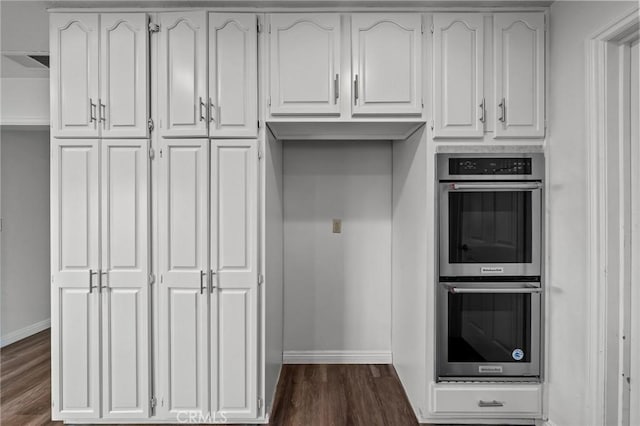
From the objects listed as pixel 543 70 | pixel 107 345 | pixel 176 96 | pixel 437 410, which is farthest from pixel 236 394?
pixel 543 70

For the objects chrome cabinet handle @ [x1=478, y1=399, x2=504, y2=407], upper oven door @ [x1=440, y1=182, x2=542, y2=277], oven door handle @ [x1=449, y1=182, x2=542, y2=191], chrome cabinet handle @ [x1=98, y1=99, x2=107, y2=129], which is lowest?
chrome cabinet handle @ [x1=478, y1=399, x2=504, y2=407]

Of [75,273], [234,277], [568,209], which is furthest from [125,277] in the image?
[568,209]

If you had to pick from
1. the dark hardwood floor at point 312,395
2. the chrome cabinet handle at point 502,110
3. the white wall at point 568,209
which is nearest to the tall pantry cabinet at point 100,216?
the dark hardwood floor at point 312,395

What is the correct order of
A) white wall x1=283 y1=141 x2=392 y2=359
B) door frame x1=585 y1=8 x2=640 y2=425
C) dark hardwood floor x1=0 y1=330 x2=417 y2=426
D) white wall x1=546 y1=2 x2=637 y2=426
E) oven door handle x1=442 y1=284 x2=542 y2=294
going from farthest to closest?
1. white wall x1=283 y1=141 x2=392 y2=359
2. dark hardwood floor x1=0 y1=330 x2=417 y2=426
3. oven door handle x1=442 y1=284 x2=542 y2=294
4. white wall x1=546 y1=2 x2=637 y2=426
5. door frame x1=585 y1=8 x2=640 y2=425

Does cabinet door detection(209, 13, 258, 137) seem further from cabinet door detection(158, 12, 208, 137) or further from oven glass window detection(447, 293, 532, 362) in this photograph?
oven glass window detection(447, 293, 532, 362)

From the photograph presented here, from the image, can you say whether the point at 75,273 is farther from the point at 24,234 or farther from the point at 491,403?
the point at 491,403

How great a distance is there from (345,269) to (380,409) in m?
1.11

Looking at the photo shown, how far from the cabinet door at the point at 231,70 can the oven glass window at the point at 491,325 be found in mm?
1701

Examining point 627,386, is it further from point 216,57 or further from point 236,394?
point 216,57

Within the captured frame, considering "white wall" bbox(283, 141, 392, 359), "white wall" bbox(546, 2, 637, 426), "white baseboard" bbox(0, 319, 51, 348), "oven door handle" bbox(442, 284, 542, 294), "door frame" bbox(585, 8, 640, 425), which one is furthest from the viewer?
"white baseboard" bbox(0, 319, 51, 348)

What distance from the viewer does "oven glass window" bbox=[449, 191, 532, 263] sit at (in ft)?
7.20

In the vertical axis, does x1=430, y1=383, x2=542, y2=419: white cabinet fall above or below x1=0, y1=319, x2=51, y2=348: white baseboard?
above

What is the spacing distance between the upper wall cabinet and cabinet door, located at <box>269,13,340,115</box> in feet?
2.61

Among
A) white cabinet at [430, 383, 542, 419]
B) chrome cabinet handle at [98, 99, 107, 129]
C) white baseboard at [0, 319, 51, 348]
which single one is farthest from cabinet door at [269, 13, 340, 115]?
white baseboard at [0, 319, 51, 348]
